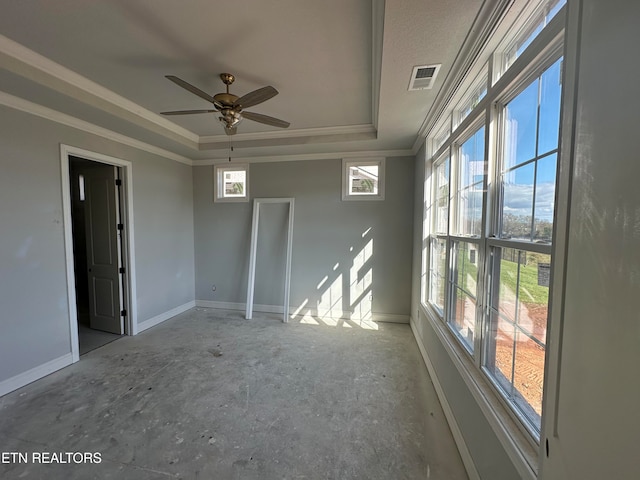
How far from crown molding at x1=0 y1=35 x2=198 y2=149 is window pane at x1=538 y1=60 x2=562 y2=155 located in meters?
3.32

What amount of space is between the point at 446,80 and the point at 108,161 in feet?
12.4

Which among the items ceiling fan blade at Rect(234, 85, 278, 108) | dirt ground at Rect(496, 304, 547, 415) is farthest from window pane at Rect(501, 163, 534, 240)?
ceiling fan blade at Rect(234, 85, 278, 108)

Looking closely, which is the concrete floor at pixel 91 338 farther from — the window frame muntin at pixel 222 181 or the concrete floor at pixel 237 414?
the window frame muntin at pixel 222 181

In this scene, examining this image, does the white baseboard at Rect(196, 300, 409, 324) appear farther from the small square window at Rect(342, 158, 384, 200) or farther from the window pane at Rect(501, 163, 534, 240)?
the window pane at Rect(501, 163, 534, 240)

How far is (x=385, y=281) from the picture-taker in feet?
13.6

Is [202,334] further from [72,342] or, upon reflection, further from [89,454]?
[89,454]

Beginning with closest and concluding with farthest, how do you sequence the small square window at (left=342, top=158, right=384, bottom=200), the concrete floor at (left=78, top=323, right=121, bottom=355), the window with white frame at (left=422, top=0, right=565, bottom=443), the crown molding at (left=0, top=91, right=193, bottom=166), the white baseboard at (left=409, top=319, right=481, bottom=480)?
the window with white frame at (left=422, top=0, right=565, bottom=443) < the white baseboard at (left=409, top=319, right=481, bottom=480) < the crown molding at (left=0, top=91, right=193, bottom=166) < the concrete floor at (left=78, top=323, right=121, bottom=355) < the small square window at (left=342, top=158, right=384, bottom=200)

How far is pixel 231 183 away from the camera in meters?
4.64

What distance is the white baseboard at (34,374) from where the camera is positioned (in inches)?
93.4

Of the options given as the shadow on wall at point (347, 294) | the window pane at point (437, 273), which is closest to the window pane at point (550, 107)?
the window pane at point (437, 273)

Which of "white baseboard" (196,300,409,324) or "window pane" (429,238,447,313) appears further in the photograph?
"white baseboard" (196,300,409,324)

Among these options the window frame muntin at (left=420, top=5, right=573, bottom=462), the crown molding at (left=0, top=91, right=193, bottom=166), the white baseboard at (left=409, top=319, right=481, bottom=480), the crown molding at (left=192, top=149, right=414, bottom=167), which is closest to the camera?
the window frame muntin at (left=420, top=5, right=573, bottom=462)

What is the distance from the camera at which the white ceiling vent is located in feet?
6.23

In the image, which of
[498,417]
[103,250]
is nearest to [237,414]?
[498,417]
